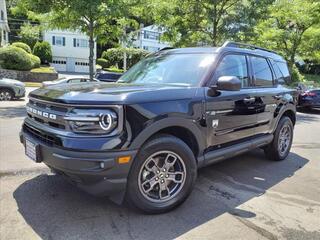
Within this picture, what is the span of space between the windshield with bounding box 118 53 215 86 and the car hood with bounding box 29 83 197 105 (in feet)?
1.17

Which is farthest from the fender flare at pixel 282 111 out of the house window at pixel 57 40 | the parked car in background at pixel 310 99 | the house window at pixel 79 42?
the house window at pixel 57 40

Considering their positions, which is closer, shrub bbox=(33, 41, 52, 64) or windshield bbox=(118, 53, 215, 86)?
windshield bbox=(118, 53, 215, 86)

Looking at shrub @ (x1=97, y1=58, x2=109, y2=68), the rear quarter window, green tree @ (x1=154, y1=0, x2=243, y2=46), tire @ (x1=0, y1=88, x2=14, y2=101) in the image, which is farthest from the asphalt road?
shrub @ (x1=97, y1=58, x2=109, y2=68)

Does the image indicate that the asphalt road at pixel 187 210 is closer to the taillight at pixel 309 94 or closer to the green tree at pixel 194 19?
the green tree at pixel 194 19

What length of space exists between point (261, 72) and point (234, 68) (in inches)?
35.1

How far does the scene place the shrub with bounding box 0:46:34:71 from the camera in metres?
30.2

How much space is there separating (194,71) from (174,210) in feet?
5.67

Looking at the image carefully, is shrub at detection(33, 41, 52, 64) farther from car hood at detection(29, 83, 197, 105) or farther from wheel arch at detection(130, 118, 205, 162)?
wheel arch at detection(130, 118, 205, 162)

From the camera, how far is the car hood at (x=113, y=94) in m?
3.36

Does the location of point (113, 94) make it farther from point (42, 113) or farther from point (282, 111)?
point (282, 111)

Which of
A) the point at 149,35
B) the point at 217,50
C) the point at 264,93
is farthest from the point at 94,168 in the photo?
the point at 149,35

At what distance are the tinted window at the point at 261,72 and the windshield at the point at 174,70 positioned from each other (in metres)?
1.13

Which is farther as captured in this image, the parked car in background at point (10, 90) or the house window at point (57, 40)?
the house window at point (57, 40)

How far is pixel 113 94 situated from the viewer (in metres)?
3.50
